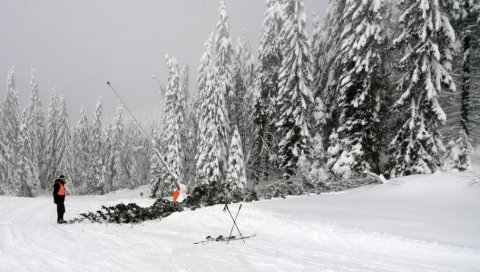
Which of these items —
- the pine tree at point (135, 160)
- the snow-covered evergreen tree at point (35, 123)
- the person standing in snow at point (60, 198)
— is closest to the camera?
the person standing in snow at point (60, 198)

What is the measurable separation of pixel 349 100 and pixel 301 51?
16.9 feet

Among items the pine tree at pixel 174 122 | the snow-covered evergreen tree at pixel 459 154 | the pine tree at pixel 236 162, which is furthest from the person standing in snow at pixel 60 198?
the pine tree at pixel 174 122

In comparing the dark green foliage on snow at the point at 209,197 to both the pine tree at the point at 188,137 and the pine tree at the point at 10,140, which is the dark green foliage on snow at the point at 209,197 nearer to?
the pine tree at the point at 188,137

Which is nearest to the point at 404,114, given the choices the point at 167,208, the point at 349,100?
the point at 349,100

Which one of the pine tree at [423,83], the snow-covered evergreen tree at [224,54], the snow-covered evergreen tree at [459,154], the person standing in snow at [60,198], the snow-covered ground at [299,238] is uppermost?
the snow-covered evergreen tree at [224,54]

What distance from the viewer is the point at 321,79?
25.3 meters

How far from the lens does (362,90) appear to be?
62.1ft

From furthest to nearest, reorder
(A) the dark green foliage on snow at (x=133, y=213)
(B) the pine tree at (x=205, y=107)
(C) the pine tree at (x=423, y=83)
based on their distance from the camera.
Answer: (B) the pine tree at (x=205, y=107) < (C) the pine tree at (x=423, y=83) < (A) the dark green foliage on snow at (x=133, y=213)

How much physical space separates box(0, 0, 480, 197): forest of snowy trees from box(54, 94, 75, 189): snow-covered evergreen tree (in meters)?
7.53

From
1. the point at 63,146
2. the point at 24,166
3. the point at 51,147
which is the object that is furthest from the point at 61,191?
the point at 51,147

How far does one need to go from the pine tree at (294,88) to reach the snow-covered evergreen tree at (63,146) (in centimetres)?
3530

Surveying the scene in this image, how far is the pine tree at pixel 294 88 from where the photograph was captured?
73.6 feet

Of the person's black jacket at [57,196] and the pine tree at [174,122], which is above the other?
the pine tree at [174,122]

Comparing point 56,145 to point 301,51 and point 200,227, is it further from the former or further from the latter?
point 200,227
